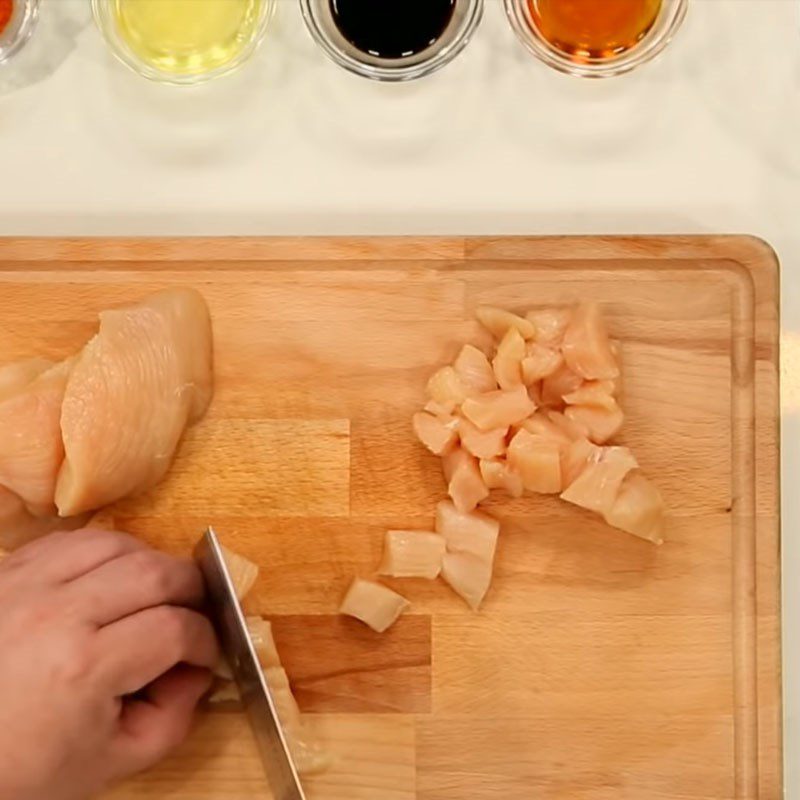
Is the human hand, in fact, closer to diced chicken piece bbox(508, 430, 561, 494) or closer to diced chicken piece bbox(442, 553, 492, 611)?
diced chicken piece bbox(442, 553, 492, 611)

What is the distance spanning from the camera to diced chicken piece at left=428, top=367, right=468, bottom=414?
4.93 ft

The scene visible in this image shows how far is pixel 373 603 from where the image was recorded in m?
1.50

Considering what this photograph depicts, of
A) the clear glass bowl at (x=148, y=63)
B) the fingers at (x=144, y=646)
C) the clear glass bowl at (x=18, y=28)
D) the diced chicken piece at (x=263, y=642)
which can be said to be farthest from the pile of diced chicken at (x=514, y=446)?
the clear glass bowl at (x=18, y=28)

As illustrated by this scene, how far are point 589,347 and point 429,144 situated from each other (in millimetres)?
377

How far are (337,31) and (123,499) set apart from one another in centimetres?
67

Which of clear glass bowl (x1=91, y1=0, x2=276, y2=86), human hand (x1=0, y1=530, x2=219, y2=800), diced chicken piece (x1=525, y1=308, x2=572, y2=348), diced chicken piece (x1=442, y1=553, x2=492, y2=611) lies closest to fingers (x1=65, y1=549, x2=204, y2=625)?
human hand (x1=0, y1=530, x2=219, y2=800)

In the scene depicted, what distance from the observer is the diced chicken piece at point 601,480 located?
1482 millimetres

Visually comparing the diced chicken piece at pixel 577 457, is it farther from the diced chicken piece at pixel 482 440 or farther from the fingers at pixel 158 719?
the fingers at pixel 158 719

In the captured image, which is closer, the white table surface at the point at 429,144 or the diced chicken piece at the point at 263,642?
the diced chicken piece at the point at 263,642

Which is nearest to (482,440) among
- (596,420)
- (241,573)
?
(596,420)

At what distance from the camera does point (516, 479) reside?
150 cm

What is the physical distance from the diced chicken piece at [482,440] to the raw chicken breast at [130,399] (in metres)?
0.34

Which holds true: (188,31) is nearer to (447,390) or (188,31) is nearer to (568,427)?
(447,390)

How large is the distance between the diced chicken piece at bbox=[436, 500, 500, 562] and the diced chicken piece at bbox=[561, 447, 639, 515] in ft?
0.34
